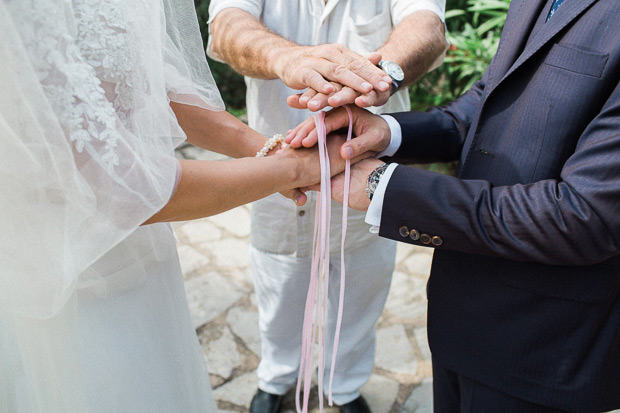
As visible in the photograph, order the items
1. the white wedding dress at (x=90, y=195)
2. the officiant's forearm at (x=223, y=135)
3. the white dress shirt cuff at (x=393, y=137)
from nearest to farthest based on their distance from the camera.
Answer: the white wedding dress at (x=90, y=195) → the white dress shirt cuff at (x=393, y=137) → the officiant's forearm at (x=223, y=135)

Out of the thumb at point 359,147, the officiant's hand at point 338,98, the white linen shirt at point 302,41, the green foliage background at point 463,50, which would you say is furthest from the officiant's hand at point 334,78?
the green foliage background at point 463,50

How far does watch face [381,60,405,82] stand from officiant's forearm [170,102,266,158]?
449 mm

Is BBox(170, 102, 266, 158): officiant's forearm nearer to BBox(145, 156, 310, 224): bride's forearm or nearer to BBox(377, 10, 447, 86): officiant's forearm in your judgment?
BBox(145, 156, 310, 224): bride's forearm

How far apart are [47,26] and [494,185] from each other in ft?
3.47

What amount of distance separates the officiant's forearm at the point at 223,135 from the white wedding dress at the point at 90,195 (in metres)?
0.27

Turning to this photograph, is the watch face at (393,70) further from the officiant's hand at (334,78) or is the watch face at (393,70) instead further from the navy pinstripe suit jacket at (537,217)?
the navy pinstripe suit jacket at (537,217)

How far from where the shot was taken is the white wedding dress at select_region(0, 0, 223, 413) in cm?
106

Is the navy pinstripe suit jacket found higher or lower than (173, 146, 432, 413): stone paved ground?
higher

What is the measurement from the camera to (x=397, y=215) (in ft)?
4.60

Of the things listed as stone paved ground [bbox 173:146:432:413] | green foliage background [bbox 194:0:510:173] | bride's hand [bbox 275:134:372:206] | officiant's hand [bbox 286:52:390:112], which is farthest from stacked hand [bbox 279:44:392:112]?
green foliage background [bbox 194:0:510:173]

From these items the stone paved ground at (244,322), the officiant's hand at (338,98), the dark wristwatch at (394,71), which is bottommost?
the stone paved ground at (244,322)

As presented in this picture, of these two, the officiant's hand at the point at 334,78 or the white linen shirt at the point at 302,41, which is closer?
the officiant's hand at the point at 334,78

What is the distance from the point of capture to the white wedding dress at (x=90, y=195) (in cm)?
106

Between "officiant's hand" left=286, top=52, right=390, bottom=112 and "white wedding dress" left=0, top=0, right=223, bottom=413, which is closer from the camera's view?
"white wedding dress" left=0, top=0, right=223, bottom=413
